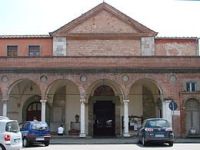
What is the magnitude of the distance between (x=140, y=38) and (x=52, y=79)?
9173 mm

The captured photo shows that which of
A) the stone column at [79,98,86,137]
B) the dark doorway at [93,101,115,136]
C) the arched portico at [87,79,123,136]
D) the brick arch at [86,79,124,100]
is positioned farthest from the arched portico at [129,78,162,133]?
the stone column at [79,98,86,137]

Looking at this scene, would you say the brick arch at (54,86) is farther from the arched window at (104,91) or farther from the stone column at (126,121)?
→ the stone column at (126,121)

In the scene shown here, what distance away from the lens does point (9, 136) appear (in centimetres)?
1477

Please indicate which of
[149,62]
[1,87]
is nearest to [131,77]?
[149,62]

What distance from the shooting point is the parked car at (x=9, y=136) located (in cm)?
1462

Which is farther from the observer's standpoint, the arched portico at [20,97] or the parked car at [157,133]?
the arched portico at [20,97]

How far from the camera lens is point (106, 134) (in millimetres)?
33875

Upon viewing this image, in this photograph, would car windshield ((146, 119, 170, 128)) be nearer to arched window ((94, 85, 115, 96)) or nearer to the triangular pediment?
arched window ((94, 85, 115, 96))

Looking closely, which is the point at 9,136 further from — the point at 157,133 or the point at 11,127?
the point at 157,133

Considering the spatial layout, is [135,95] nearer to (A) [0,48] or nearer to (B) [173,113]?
(B) [173,113]

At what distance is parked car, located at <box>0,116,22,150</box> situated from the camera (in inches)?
576

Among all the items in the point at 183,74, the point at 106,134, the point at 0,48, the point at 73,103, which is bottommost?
the point at 106,134

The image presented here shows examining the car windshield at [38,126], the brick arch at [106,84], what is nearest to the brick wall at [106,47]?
the brick arch at [106,84]

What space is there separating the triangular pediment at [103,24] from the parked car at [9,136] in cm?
2024
